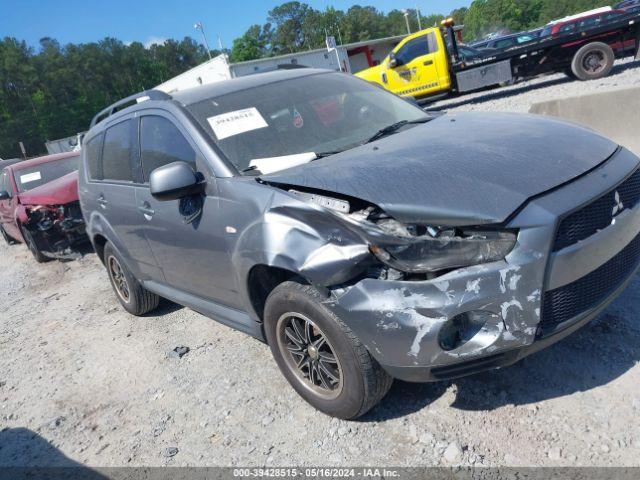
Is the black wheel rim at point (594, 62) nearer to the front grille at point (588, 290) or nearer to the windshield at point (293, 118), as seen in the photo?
the windshield at point (293, 118)

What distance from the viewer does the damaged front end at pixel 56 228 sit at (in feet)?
24.6

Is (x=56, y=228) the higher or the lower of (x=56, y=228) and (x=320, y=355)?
the higher

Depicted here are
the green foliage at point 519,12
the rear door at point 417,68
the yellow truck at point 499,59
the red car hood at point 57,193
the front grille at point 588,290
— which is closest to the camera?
the front grille at point 588,290

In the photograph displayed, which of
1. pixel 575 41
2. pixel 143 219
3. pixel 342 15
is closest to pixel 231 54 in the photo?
pixel 342 15

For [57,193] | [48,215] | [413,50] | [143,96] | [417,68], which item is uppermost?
[413,50]

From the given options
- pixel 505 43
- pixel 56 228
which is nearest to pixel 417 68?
pixel 505 43

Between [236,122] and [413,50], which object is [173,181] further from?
[413,50]

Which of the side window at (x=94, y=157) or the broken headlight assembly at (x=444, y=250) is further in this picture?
the side window at (x=94, y=157)

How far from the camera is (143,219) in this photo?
3777 millimetres

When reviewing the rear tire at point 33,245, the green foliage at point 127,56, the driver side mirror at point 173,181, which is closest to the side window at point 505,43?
the rear tire at point 33,245

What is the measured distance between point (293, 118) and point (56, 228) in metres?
5.72

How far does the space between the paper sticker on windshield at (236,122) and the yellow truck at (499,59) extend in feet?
33.1

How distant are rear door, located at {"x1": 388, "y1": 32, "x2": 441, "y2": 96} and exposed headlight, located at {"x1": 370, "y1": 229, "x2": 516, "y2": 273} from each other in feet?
39.8

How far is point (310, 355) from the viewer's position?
271 centimetres
